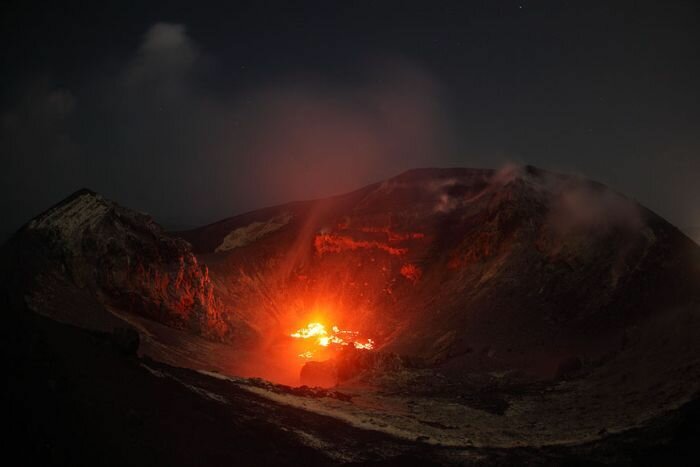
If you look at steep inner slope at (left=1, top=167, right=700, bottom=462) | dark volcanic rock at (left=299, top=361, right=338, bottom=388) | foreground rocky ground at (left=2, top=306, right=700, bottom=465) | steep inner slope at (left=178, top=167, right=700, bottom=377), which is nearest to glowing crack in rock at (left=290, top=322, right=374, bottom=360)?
steep inner slope at (left=1, top=167, right=700, bottom=462)

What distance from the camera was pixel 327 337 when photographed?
149 feet

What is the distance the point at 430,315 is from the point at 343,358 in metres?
12.4

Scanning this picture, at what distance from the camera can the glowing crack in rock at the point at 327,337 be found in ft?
136

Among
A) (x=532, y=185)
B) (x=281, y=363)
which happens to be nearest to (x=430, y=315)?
(x=281, y=363)

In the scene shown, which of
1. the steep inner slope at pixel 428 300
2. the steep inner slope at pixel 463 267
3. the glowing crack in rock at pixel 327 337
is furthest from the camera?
the glowing crack in rock at pixel 327 337

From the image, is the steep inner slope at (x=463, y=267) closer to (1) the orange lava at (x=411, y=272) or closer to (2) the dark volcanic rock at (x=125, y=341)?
(1) the orange lava at (x=411, y=272)

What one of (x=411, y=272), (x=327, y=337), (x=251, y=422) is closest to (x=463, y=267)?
(x=411, y=272)

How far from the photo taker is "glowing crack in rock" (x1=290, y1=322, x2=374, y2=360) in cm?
4134

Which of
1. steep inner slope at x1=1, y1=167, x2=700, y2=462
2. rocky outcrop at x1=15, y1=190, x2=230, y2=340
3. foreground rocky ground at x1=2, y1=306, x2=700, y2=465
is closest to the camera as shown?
foreground rocky ground at x1=2, y1=306, x2=700, y2=465

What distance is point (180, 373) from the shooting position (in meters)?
17.1

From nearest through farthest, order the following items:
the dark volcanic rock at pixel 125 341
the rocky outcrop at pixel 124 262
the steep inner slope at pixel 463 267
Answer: the dark volcanic rock at pixel 125 341 → the rocky outcrop at pixel 124 262 → the steep inner slope at pixel 463 267

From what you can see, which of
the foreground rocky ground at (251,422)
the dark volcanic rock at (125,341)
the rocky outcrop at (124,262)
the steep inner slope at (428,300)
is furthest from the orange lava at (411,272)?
the dark volcanic rock at (125,341)

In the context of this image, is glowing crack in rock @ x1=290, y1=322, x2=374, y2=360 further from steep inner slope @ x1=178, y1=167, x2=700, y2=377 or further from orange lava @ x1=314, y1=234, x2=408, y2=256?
orange lava @ x1=314, y1=234, x2=408, y2=256

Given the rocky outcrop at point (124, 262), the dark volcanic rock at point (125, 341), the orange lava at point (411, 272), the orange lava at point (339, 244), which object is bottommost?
the dark volcanic rock at point (125, 341)
